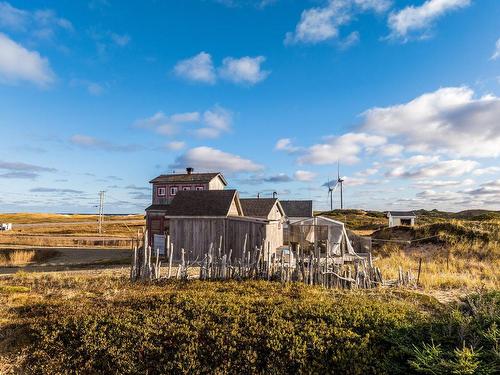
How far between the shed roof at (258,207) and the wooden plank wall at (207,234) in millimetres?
6600

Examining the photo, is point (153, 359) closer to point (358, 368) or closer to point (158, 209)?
point (358, 368)

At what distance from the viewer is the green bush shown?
7331 mm

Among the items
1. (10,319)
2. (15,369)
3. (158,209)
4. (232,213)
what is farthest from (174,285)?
(158,209)

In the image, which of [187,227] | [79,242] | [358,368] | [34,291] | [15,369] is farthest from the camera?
[79,242]

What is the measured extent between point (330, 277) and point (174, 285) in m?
6.85

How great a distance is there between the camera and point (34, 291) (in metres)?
14.4

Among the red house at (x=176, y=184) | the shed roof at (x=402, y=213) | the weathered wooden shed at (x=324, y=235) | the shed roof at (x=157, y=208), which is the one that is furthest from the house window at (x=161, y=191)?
the shed roof at (x=402, y=213)

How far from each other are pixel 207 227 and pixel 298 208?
2559cm

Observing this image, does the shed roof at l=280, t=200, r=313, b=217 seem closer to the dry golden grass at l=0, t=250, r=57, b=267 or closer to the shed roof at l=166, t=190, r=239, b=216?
the shed roof at l=166, t=190, r=239, b=216

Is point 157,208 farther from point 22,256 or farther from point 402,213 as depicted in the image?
point 402,213

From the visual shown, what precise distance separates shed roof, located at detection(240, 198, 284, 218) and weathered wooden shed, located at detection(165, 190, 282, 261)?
6502 millimetres

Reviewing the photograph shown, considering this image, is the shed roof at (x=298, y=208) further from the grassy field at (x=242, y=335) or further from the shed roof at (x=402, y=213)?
the grassy field at (x=242, y=335)

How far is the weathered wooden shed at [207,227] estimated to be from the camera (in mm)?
23250

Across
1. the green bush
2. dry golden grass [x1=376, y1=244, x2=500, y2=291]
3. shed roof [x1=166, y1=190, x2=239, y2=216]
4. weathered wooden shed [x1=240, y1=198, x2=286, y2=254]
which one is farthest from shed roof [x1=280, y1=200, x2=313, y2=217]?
the green bush
